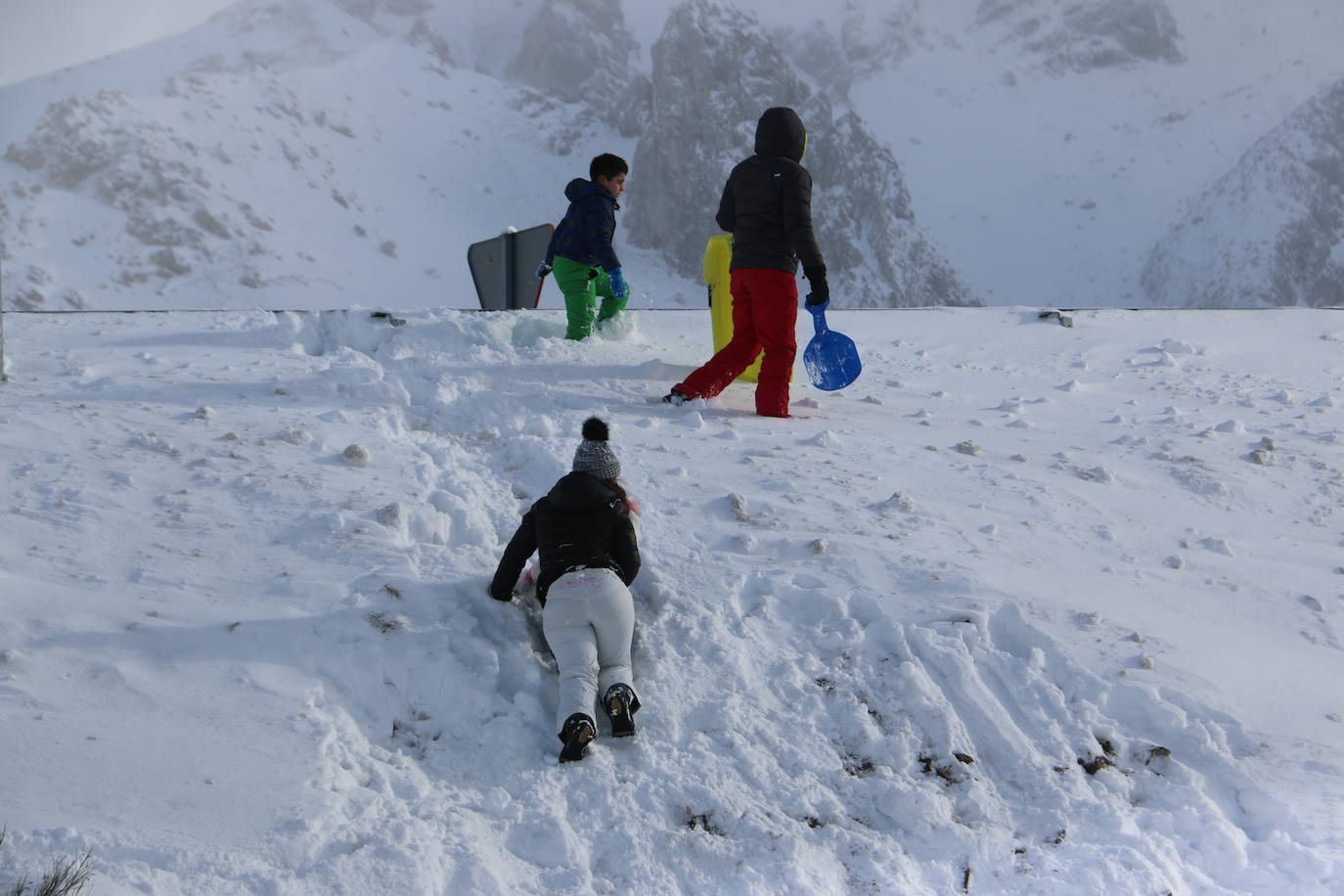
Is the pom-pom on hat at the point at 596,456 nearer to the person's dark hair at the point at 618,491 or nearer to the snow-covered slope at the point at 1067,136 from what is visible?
the person's dark hair at the point at 618,491

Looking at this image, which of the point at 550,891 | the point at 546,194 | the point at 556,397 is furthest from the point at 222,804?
the point at 546,194

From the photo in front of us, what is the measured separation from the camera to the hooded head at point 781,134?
5.18m

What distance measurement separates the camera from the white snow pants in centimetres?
291

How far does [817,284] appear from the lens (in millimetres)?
5102

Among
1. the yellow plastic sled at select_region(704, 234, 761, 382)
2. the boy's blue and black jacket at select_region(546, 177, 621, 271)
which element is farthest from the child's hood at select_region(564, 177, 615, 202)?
the yellow plastic sled at select_region(704, 234, 761, 382)

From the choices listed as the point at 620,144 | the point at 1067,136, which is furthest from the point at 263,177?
the point at 1067,136

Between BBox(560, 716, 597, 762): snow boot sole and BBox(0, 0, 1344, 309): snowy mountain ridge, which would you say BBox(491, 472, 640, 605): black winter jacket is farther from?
BBox(0, 0, 1344, 309): snowy mountain ridge

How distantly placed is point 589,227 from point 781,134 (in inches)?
68.9

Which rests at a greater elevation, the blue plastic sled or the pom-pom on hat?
the blue plastic sled

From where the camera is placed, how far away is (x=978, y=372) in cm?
717

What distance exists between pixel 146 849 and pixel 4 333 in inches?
221

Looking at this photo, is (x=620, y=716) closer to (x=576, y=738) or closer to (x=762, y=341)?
(x=576, y=738)

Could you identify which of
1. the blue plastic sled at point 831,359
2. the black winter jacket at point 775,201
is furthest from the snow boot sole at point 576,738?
the blue plastic sled at point 831,359

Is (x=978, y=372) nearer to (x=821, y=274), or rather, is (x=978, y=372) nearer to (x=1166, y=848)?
(x=821, y=274)
